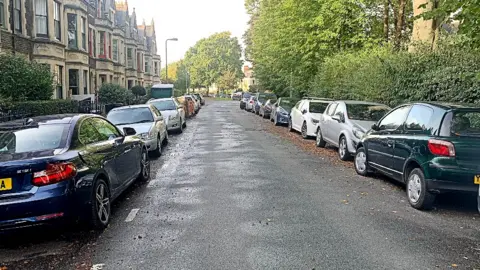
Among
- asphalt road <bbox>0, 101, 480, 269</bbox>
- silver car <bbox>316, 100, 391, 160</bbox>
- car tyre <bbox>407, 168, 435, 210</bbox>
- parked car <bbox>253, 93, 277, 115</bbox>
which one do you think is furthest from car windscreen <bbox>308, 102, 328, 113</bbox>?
parked car <bbox>253, 93, 277, 115</bbox>

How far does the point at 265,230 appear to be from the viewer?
213 inches

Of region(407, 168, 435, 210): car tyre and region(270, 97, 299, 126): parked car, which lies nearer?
region(407, 168, 435, 210): car tyre

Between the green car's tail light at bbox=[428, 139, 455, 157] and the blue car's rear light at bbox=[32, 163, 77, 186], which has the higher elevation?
the green car's tail light at bbox=[428, 139, 455, 157]

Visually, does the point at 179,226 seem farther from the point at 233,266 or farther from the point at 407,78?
the point at 407,78

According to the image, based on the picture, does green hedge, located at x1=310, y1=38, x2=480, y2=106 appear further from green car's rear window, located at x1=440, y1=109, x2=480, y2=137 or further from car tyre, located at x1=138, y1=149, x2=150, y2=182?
car tyre, located at x1=138, y1=149, x2=150, y2=182

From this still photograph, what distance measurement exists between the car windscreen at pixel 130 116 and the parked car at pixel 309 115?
597cm

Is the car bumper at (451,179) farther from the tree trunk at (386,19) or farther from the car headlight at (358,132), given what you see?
the tree trunk at (386,19)

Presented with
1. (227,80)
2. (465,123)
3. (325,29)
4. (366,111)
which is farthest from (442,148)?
(227,80)

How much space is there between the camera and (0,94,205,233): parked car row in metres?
4.79

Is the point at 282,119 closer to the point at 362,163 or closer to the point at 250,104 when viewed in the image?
the point at 362,163

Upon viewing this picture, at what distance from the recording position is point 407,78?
12750 mm

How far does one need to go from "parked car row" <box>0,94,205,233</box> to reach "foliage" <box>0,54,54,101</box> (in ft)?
30.9

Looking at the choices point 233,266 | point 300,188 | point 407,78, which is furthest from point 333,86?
point 233,266

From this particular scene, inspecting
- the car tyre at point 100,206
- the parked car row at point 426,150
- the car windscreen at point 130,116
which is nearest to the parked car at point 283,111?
the car windscreen at point 130,116
